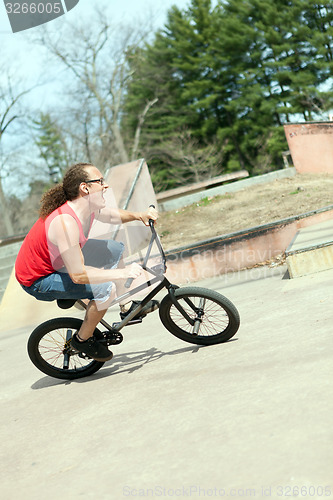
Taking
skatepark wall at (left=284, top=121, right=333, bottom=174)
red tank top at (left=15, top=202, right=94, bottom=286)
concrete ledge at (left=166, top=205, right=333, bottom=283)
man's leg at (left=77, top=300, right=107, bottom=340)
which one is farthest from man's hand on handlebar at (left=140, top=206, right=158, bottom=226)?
skatepark wall at (left=284, top=121, right=333, bottom=174)

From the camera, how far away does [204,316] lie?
484 centimetres

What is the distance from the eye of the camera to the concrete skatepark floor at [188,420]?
262 cm

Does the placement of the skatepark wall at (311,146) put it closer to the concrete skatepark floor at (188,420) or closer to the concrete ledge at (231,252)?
the concrete ledge at (231,252)

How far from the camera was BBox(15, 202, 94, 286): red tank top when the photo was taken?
4332mm

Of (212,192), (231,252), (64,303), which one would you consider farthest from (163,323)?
(212,192)

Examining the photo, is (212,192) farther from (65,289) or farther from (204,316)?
(65,289)

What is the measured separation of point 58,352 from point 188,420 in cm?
194

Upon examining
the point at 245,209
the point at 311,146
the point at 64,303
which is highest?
the point at 311,146

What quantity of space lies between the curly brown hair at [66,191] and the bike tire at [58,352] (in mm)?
986

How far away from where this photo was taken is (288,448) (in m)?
2.68

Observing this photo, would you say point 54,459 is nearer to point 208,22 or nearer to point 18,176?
point 18,176

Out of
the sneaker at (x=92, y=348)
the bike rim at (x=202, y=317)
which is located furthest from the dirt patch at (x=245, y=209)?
the sneaker at (x=92, y=348)

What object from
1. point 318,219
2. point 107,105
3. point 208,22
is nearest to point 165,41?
point 208,22

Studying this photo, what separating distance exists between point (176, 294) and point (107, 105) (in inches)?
1472
